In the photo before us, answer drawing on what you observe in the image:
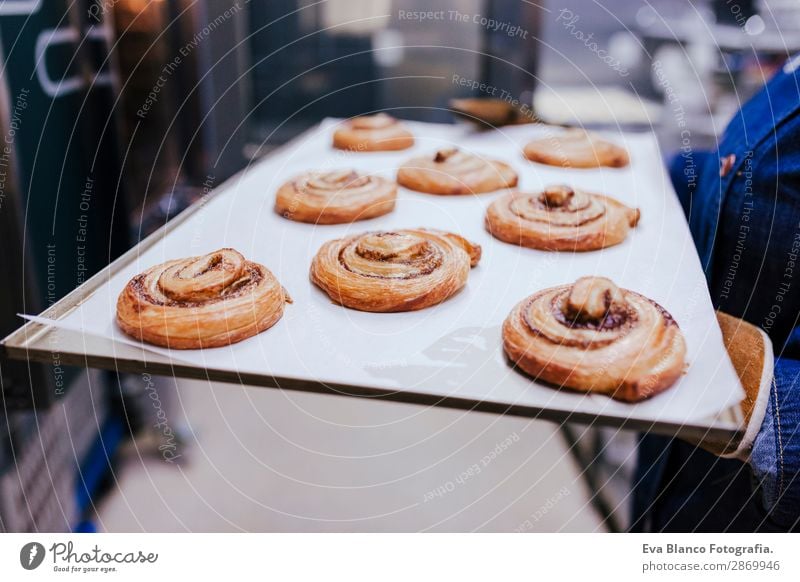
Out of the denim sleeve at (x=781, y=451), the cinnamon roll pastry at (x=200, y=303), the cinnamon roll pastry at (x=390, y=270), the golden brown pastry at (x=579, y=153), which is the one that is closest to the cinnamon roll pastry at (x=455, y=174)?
the golden brown pastry at (x=579, y=153)

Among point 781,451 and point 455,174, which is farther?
point 455,174

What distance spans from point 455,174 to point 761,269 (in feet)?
2.87

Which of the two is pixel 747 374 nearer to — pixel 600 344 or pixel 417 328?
pixel 600 344

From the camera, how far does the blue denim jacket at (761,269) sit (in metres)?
0.95

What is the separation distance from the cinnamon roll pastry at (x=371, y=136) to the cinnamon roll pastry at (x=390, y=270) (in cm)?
79

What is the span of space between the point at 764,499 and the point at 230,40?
1.51 metres

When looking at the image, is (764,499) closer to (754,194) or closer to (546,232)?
(754,194)

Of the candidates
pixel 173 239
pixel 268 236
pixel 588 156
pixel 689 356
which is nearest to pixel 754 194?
pixel 689 356

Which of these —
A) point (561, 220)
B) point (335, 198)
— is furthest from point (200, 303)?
point (561, 220)

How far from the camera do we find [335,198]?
1.66 meters

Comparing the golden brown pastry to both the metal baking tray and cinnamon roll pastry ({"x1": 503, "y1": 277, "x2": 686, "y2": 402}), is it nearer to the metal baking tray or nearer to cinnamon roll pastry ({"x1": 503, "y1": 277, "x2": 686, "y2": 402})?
the metal baking tray

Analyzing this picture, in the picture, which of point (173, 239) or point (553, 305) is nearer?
point (553, 305)

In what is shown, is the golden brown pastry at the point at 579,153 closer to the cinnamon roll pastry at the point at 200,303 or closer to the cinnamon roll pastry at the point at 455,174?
the cinnamon roll pastry at the point at 455,174

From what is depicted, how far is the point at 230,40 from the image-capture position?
5.22 feet
